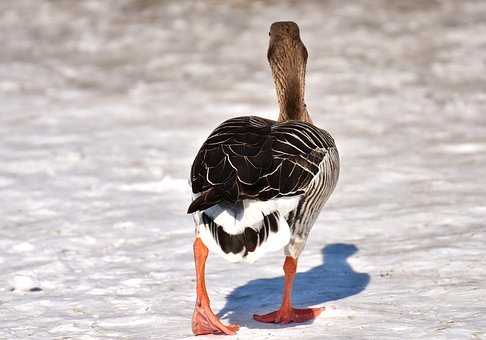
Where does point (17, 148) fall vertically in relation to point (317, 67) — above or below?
below

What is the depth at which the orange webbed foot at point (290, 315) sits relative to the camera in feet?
17.9

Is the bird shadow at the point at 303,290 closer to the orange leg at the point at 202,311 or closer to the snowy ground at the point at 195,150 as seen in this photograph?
the snowy ground at the point at 195,150

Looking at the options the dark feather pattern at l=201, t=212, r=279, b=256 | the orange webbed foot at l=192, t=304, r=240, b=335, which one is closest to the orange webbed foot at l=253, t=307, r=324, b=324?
the orange webbed foot at l=192, t=304, r=240, b=335

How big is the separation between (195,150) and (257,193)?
18.0ft

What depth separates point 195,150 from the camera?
10281 millimetres

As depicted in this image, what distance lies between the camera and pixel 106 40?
15.1 m

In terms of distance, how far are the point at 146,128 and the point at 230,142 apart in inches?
236

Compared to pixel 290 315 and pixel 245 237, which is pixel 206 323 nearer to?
pixel 290 315

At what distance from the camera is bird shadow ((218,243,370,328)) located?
5.88m

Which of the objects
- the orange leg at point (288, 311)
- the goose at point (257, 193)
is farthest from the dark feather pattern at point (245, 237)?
the orange leg at point (288, 311)

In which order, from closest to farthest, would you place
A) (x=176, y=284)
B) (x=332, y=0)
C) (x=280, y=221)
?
(x=280, y=221)
(x=176, y=284)
(x=332, y=0)

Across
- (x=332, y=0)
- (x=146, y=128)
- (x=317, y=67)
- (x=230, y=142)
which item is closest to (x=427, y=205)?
(x=230, y=142)

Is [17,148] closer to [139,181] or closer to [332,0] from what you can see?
[139,181]

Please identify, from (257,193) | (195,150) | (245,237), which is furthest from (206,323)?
(195,150)
